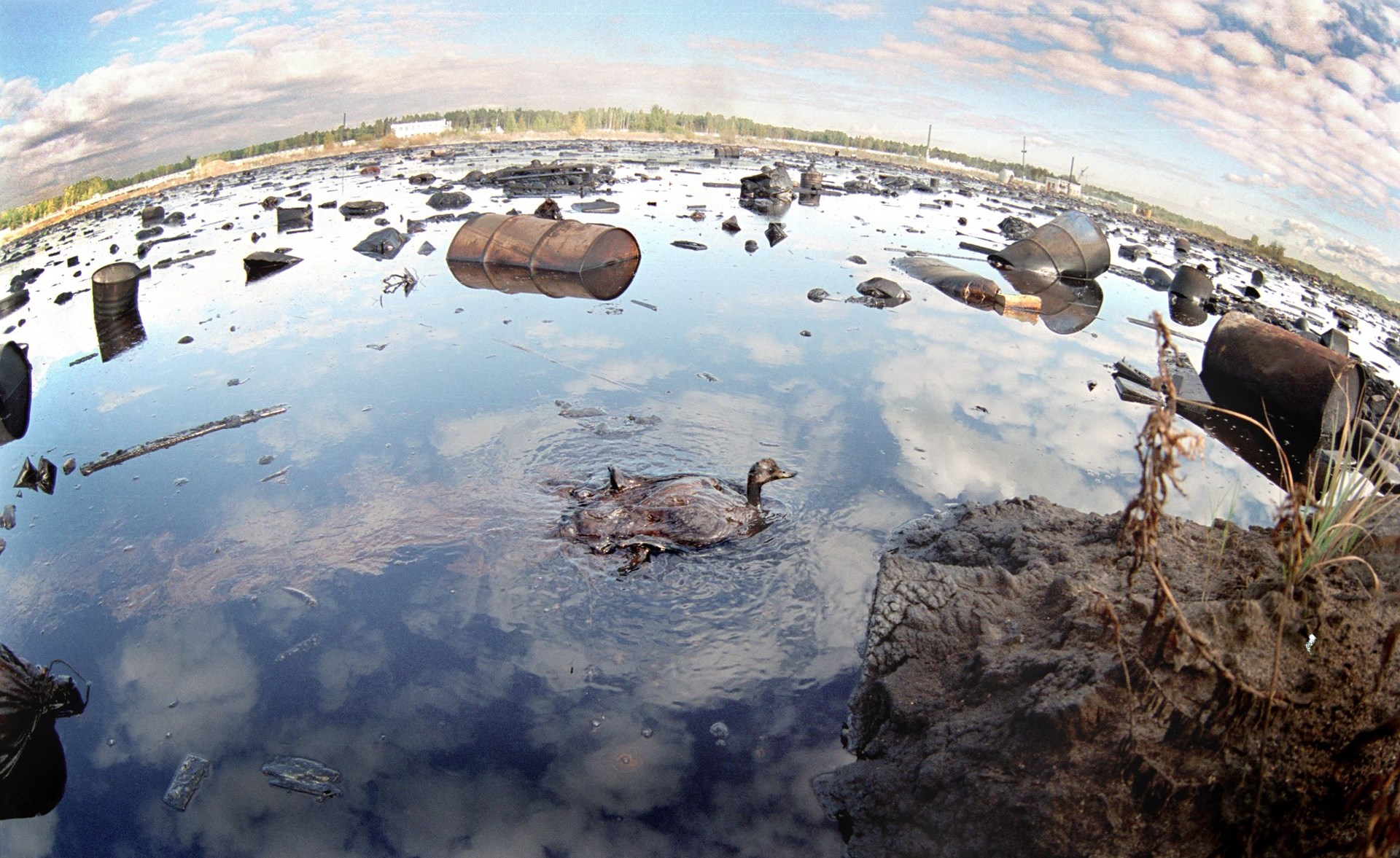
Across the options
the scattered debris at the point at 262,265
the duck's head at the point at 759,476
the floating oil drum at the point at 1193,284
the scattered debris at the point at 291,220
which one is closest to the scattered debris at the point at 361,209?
the scattered debris at the point at 291,220

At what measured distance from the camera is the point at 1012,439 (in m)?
6.56

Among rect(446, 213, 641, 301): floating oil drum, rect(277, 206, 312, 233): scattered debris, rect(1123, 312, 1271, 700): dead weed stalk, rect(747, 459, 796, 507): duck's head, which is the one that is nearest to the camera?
rect(1123, 312, 1271, 700): dead weed stalk

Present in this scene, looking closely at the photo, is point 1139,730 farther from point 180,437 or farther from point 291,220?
point 291,220

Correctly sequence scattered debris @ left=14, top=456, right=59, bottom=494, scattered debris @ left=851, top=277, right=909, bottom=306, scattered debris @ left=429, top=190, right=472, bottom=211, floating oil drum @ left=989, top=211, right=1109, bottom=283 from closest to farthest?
scattered debris @ left=14, top=456, right=59, bottom=494 < scattered debris @ left=851, top=277, right=909, bottom=306 < floating oil drum @ left=989, top=211, right=1109, bottom=283 < scattered debris @ left=429, top=190, right=472, bottom=211

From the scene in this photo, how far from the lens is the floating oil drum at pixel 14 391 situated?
641 cm

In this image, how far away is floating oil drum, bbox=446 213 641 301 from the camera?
1157 centimetres

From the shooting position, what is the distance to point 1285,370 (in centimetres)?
764

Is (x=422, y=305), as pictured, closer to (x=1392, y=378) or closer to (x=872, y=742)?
(x=872, y=742)

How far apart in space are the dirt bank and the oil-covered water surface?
0.35 meters

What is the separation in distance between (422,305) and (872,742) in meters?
Answer: 9.07

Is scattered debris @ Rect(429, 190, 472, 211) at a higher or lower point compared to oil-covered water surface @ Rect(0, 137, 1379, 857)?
lower

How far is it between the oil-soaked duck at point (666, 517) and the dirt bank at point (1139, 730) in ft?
5.22

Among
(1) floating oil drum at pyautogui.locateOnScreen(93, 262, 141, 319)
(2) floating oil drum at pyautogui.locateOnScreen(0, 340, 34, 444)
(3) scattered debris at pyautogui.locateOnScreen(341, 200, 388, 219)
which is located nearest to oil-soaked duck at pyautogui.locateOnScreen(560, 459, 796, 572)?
(2) floating oil drum at pyautogui.locateOnScreen(0, 340, 34, 444)

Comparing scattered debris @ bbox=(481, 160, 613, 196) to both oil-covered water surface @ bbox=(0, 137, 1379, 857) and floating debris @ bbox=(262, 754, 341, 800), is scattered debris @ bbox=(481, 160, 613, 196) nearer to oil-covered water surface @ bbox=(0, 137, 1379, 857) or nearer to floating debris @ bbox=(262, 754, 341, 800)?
oil-covered water surface @ bbox=(0, 137, 1379, 857)
